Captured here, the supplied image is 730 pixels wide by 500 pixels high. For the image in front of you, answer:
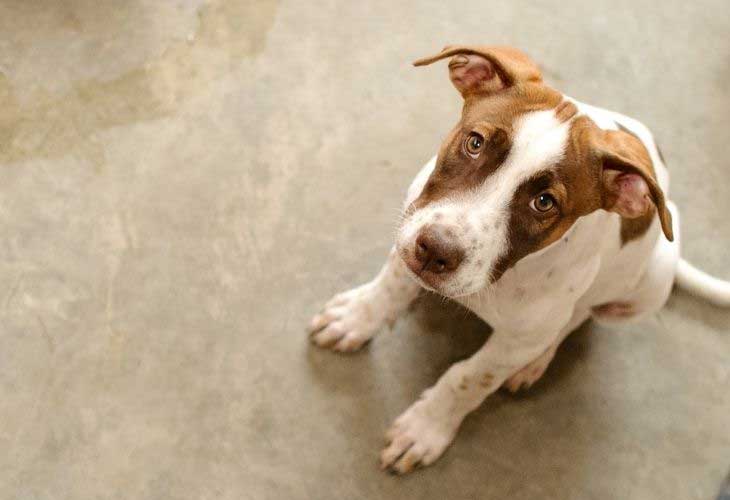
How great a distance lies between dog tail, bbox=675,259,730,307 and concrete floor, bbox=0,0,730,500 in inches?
7.6

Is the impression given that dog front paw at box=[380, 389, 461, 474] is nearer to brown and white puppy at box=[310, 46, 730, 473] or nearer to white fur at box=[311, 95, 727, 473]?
white fur at box=[311, 95, 727, 473]

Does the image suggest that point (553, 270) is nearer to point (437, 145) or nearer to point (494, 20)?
point (437, 145)

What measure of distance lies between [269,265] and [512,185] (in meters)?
1.58

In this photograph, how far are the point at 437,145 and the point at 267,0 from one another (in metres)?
1.25

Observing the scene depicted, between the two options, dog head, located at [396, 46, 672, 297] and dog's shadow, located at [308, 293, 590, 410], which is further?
dog's shadow, located at [308, 293, 590, 410]

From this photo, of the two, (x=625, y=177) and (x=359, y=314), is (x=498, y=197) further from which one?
(x=359, y=314)

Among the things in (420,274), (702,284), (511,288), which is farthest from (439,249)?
(702,284)

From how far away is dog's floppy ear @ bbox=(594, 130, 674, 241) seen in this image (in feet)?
7.47

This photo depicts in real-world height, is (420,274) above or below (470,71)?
below

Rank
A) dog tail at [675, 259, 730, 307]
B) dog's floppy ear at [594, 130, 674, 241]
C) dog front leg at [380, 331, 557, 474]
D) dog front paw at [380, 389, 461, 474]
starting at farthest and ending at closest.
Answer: dog tail at [675, 259, 730, 307] → dog front paw at [380, 389, 461, 474] → dog front leg at [380, 331, 557, 474] → dog's floppy ear at [594, 130, 674, 241]

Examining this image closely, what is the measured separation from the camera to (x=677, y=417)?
353cm

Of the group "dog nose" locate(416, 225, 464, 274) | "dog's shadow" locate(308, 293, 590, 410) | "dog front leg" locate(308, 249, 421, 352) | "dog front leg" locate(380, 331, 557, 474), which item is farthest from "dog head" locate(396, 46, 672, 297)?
"dog's shadow" locate(308, 293, 590, 410)

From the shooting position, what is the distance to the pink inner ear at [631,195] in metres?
2.36

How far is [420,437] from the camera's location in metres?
3.25
